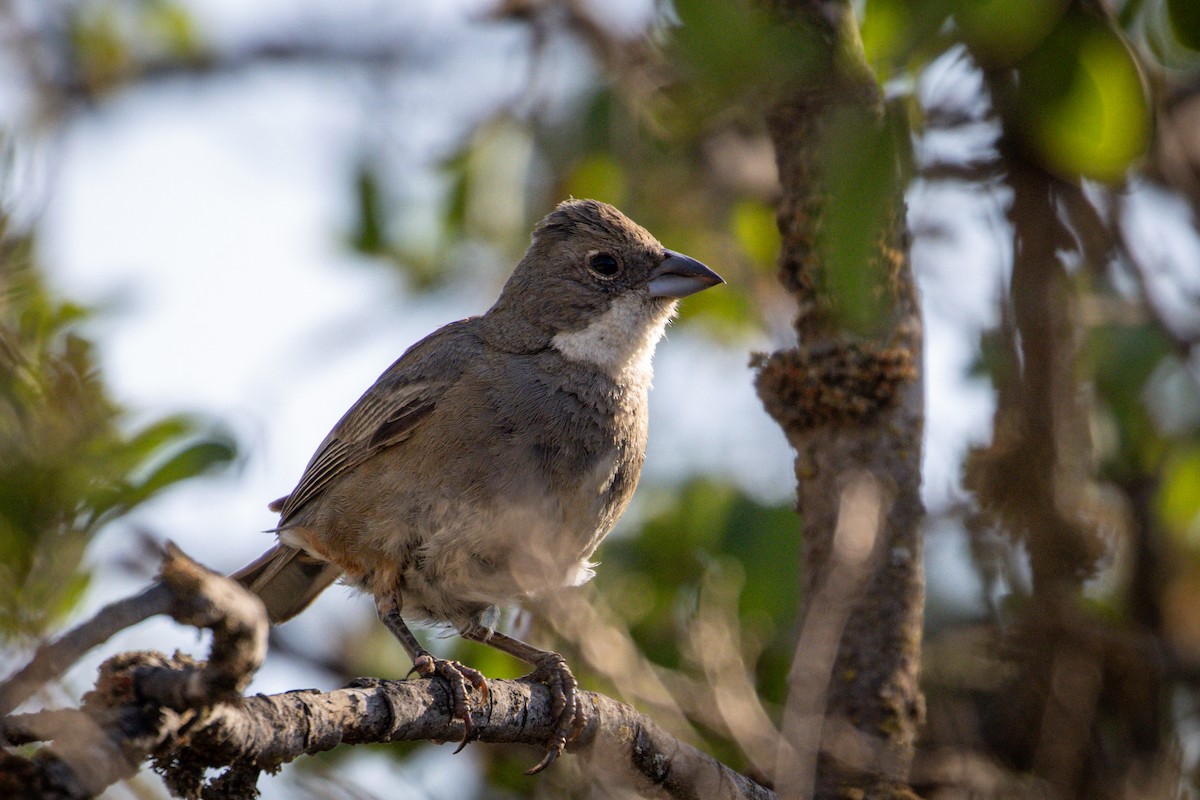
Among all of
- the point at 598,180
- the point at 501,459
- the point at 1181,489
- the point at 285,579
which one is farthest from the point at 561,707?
the point at 598,180

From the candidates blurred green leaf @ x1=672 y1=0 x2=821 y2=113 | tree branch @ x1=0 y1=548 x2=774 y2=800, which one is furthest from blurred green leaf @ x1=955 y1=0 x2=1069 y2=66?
tree branch @ x1=0 y1=548 x2=774 y2=800

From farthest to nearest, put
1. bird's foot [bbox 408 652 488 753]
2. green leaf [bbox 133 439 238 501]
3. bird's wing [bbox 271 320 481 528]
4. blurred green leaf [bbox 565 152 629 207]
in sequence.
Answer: blurred green leaf [bbox 565 152 629 207]
bird's wing [bbox 271 320 481 528]
bird's foot [bbox 408 652 488 753]
green leaf [bbox 133 439 238 501]

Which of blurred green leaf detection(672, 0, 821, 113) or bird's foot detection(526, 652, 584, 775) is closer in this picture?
blurred green leaf detection(672, 0, 821, 113)

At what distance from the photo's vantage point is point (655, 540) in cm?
535

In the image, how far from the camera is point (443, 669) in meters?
3.89

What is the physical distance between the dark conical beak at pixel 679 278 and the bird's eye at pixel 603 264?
0.59 ft

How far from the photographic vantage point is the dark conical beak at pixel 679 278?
16.9 ft

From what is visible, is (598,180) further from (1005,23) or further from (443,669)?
(1005,23)

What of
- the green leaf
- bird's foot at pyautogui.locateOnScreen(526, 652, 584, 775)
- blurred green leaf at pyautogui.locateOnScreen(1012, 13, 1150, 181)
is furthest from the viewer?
bird's foot at pyautogui.locateOnScreen(526, 652, 584, 775)

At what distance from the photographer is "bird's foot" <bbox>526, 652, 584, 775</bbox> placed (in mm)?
3832

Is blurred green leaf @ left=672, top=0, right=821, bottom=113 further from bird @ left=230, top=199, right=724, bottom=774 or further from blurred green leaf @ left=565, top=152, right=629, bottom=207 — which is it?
blurred green leaf @ left=565, top=152, right=629, bottom=207

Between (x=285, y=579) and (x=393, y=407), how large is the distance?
41.0 inches

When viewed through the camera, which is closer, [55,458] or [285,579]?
[55,458]

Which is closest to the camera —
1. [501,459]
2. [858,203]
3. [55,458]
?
[858,203]
